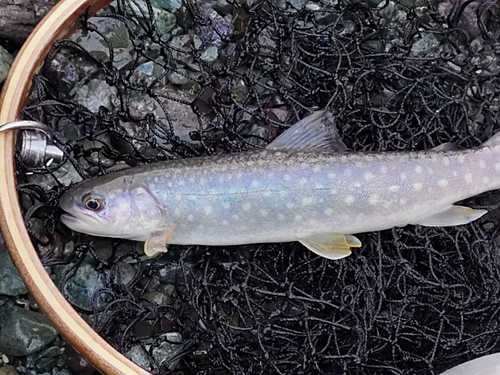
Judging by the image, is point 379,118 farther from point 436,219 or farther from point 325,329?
point 325,329

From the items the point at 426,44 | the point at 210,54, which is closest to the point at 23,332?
the point at 210,54

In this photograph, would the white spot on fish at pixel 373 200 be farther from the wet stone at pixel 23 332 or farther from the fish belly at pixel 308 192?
the wet stone at pixel 23 332

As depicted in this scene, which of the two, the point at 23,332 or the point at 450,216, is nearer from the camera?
the point at 450,216

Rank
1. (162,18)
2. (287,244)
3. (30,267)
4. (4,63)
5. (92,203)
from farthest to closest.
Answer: (162,18) < (4,63) < (287,244) < (92,203) < (30,267)

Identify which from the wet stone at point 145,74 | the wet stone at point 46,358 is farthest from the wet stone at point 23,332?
the wet stone at point 145,74

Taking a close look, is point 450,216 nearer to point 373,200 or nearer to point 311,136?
point 373,200

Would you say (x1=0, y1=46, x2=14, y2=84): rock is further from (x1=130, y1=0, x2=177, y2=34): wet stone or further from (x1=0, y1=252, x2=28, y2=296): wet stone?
(x1=0, y1=252, x2=28, y2=296): wet stone
